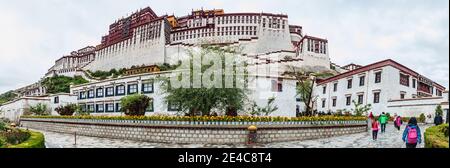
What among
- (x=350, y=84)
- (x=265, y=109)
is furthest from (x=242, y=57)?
(x=350, y=84)

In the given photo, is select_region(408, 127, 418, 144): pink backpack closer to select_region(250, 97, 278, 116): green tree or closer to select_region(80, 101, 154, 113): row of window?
select_region(250, 97, 278, 116): green tree

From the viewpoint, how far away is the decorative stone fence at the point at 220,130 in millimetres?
10023

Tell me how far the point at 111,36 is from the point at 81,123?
38.7 m

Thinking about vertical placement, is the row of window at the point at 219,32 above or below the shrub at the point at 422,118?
above

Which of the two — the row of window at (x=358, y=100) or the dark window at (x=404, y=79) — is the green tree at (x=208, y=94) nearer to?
the row of window at (x=358, y=100)

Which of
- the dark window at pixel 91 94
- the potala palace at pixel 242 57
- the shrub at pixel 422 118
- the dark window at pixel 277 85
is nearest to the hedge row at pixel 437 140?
the potala palace at pixel 242 57

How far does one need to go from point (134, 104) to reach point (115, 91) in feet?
16.5

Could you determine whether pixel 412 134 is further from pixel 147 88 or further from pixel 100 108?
pixel 100 108

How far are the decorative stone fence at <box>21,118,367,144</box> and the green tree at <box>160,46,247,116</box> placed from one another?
147cm

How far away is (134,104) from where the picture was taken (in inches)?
574

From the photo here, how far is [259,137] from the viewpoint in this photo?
10.1m

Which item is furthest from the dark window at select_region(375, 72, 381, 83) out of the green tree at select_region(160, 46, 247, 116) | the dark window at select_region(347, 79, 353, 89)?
the green tree at select_region(160, 46, 247, 116)

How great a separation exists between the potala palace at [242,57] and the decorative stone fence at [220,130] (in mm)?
2358

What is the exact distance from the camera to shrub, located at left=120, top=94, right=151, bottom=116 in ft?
47.4
